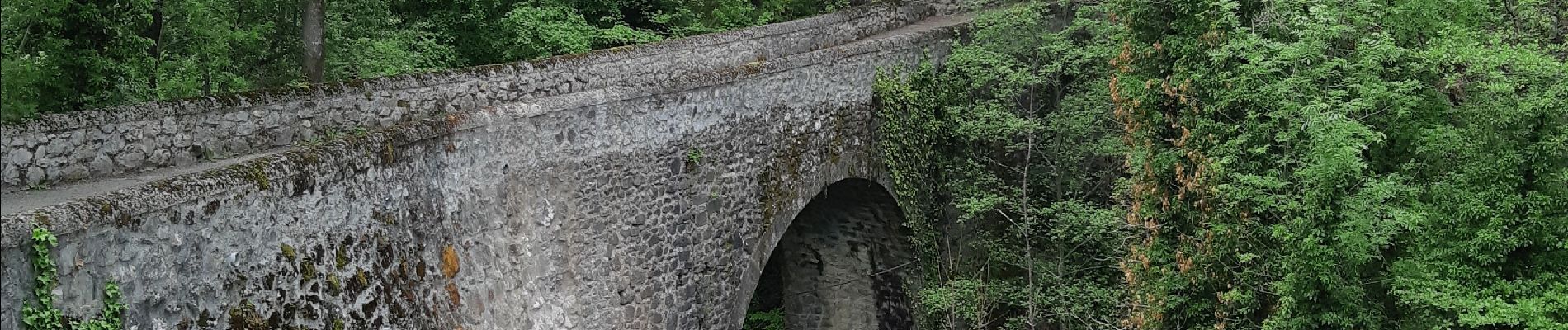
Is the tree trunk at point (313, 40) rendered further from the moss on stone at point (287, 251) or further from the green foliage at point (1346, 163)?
the green foliage at point (1346, 163)

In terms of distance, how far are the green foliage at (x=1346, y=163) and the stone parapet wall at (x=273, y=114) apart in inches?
Result: 184

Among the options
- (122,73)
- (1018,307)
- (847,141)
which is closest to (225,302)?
(122,73)

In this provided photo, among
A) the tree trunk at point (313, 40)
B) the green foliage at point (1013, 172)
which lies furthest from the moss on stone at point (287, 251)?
the green foliage at point (1013, 172)

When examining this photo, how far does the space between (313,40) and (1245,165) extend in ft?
30.2

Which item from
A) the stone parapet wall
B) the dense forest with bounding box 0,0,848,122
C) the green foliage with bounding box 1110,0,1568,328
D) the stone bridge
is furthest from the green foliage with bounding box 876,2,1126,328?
the dense forest with bounding box 0,0,848,122

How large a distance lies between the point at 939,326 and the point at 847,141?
11.0ft

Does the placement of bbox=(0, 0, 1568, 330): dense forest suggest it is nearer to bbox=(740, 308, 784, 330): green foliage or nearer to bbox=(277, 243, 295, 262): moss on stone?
bbox=(277, 243, 295, 262): moss on stone

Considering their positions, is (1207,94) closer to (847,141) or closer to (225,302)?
(847,141)

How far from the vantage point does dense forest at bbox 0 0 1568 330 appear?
10266 millimetres

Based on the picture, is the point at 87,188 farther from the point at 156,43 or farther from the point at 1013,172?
the point at 1013,172

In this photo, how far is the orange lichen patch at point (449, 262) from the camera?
26.1ft

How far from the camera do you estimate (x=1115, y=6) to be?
13.3m

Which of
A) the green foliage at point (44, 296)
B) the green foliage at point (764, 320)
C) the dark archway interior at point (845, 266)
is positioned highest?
the green foliage at point (44, 296)

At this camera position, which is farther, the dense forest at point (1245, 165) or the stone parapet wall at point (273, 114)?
the dense forest at point (1245, 165)
